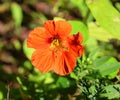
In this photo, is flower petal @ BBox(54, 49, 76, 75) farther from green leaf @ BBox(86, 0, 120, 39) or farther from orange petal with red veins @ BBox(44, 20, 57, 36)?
green leaf @ BBox(86, 0, 120, 39)

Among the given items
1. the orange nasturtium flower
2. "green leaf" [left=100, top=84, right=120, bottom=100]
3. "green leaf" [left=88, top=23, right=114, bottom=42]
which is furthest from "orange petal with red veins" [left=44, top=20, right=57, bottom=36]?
"green leaf" [left=88, top=23, right=114, bottom=42]

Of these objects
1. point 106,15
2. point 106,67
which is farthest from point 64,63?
point 106,15

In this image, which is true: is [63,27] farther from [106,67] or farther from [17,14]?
[17,14]

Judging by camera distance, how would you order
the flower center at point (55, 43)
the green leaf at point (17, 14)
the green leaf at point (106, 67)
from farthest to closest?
the green leaf at point (17, 14)
the flower center at point (55, 43)
the green leaf at point (106, 67)

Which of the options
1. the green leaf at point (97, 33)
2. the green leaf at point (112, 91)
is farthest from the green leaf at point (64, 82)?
the green leaf at point (97, 33)

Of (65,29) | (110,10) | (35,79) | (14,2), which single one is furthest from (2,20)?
(65,29)

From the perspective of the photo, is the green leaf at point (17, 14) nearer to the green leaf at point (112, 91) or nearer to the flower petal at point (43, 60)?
the flower petal at point (43, 60)

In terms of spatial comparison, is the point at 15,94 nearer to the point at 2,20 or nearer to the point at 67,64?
the point at 67,64

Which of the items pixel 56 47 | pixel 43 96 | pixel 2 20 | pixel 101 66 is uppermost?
pixel 2 20
